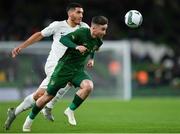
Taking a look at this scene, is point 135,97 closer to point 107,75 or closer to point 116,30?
point 107,75

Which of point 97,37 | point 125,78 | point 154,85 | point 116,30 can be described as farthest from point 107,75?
point 97,37

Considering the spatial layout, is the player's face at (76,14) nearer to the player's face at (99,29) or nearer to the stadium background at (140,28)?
the player's face at (99,29)

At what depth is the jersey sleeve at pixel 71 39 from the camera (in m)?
16.6

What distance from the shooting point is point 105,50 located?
3450 centimetres

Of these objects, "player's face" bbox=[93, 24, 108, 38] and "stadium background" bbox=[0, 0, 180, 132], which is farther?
"stadium background" bbox=[0, 0, 180, 132]

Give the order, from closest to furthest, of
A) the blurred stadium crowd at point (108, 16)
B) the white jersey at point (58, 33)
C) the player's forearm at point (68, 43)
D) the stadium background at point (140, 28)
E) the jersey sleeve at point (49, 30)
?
the player's forearm at point (68, 43)
the jersey sleeve at point (49, 30)
the white jersey at point (58, 33)
the stadium background at point (140, 28)
the blurred stadium crowd at point (108, 16)

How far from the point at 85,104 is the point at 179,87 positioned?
1088cm

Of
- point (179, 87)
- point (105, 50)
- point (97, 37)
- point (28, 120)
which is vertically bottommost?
point (179, 87)

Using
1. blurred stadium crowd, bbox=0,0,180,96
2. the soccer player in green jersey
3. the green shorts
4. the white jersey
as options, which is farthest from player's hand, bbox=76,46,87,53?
blurred stadium crowd, bbox=0,0,180,96

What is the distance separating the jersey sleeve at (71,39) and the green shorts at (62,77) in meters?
0.47

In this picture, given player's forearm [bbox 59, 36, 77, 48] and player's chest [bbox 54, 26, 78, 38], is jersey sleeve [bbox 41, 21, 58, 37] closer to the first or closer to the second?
player's chest [bbox 54, 26, 78, 38]

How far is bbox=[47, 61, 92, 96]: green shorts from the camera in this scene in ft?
55.1

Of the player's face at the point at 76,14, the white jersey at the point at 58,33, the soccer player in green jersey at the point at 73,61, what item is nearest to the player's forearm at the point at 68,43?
the soccer player in green jersey at the point at 73,61

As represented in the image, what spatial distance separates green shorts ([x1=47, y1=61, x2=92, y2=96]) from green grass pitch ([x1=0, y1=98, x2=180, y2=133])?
2.66 ft
